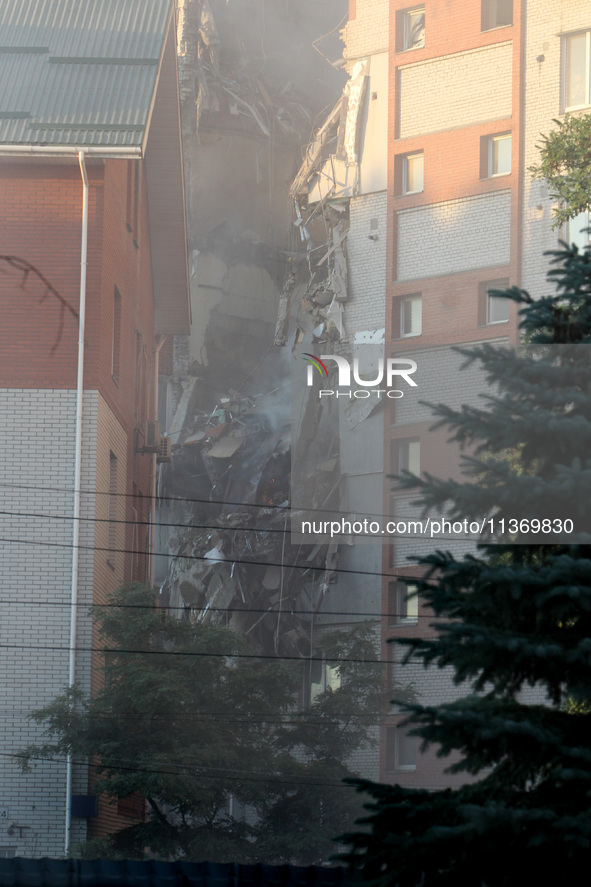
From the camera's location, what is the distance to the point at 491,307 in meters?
32.5

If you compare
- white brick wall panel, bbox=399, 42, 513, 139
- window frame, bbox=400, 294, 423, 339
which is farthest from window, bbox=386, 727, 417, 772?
white brick wall panel, bbox=399, 42, 513, 139

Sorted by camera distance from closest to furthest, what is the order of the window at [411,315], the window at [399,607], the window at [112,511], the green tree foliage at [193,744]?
the green tree foliage at [193,744]
the window at [112,511]
the window at [399,607]
the window at [411,315]

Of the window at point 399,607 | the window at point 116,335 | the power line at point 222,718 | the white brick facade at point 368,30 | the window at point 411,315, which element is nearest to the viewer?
the power line at point 222,718

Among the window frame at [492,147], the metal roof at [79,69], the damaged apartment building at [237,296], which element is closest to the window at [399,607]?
the damaged apartment building at [237,296]

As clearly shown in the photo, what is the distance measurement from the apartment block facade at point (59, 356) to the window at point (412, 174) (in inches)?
627

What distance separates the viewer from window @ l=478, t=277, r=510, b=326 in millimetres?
32094

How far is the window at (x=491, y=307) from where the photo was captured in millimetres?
32094

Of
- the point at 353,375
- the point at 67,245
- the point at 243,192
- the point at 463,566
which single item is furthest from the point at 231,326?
the point at 463,566

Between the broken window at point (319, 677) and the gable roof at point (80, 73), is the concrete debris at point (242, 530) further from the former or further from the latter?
the gable roof at point (80, 73)

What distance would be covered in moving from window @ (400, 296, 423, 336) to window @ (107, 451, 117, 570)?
49.6ft

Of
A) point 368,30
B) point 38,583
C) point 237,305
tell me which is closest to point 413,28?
point 368,30

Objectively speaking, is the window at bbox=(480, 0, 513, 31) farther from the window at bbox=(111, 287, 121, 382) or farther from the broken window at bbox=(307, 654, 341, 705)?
the broken window at bbox=(307, 654, 341, 705)

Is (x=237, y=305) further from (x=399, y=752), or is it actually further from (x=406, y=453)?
(x=399, y=752)

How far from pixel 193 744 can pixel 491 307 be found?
1887cm
